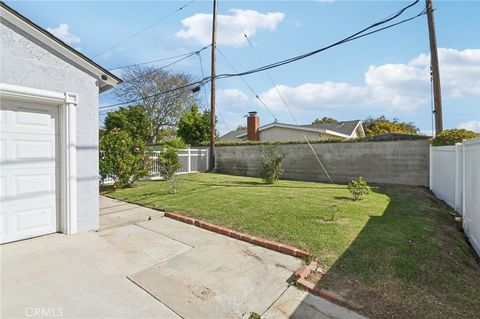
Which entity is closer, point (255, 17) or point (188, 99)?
point (255, 17)

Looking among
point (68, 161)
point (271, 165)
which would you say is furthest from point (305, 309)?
point (271, 165)

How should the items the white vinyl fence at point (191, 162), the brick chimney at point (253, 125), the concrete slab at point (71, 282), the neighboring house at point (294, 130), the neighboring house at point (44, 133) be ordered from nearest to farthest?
the concrete slab at point (71, 282) < the neighboring house at point (44, 133) < the white vinyl fence at point (191, 162) < the neighboring house at point (294, 130) < the brick chimney at point (253, 125)

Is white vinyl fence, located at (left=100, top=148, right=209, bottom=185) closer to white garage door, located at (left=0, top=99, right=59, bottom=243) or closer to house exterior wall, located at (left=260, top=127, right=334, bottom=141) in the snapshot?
house exterior wall, located at (left=260, top=127, right=334, bottom=141)

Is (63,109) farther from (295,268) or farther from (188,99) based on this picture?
(188,99)

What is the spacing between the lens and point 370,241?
411cm

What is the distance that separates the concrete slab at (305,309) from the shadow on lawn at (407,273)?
0.02 metres

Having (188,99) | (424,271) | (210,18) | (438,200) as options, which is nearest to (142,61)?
(210,18)

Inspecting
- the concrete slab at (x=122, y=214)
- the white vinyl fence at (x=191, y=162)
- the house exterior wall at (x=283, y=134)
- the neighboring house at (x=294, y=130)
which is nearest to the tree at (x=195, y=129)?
the neighboring house at (x=294, y=130)

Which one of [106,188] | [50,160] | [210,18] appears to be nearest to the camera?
[50,160]

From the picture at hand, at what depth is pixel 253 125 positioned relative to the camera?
21.0 m

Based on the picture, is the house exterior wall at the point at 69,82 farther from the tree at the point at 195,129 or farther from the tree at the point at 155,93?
the tree at the point at 155,93

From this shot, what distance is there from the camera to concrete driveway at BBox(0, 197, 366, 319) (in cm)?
260

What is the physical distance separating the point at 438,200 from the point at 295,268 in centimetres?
649

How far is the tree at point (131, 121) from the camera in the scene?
2417cm
